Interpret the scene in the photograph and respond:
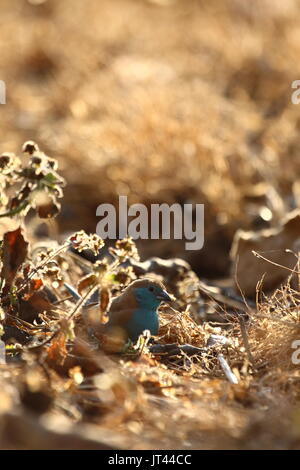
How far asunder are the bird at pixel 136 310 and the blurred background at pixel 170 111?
93.4 inches

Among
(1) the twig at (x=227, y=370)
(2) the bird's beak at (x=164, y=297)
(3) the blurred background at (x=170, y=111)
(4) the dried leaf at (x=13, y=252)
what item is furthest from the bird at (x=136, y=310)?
(3) the blurred background at (x=170, y=111)

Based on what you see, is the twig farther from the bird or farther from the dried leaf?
the dried leaf

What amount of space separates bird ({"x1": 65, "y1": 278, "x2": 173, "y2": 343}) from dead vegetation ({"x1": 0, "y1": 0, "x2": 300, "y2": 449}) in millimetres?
61

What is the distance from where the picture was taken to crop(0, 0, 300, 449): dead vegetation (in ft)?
8.07

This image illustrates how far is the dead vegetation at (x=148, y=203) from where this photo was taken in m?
2.46

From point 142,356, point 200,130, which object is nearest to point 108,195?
point 200,130

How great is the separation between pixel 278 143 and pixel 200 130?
656mm

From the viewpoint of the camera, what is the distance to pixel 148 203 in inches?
243

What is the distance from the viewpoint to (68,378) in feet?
9.04

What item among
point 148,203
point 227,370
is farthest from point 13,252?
point 148,203

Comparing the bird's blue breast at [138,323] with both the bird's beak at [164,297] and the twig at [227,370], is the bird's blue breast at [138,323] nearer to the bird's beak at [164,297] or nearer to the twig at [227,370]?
the bird's beak at [164,297]

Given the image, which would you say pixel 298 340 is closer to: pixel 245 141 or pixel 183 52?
pixel 245 141

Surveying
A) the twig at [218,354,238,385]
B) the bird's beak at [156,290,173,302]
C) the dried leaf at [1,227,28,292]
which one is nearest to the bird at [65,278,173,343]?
the bird's beak at [156,290,173,302]

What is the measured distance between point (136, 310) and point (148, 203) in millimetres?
3243
